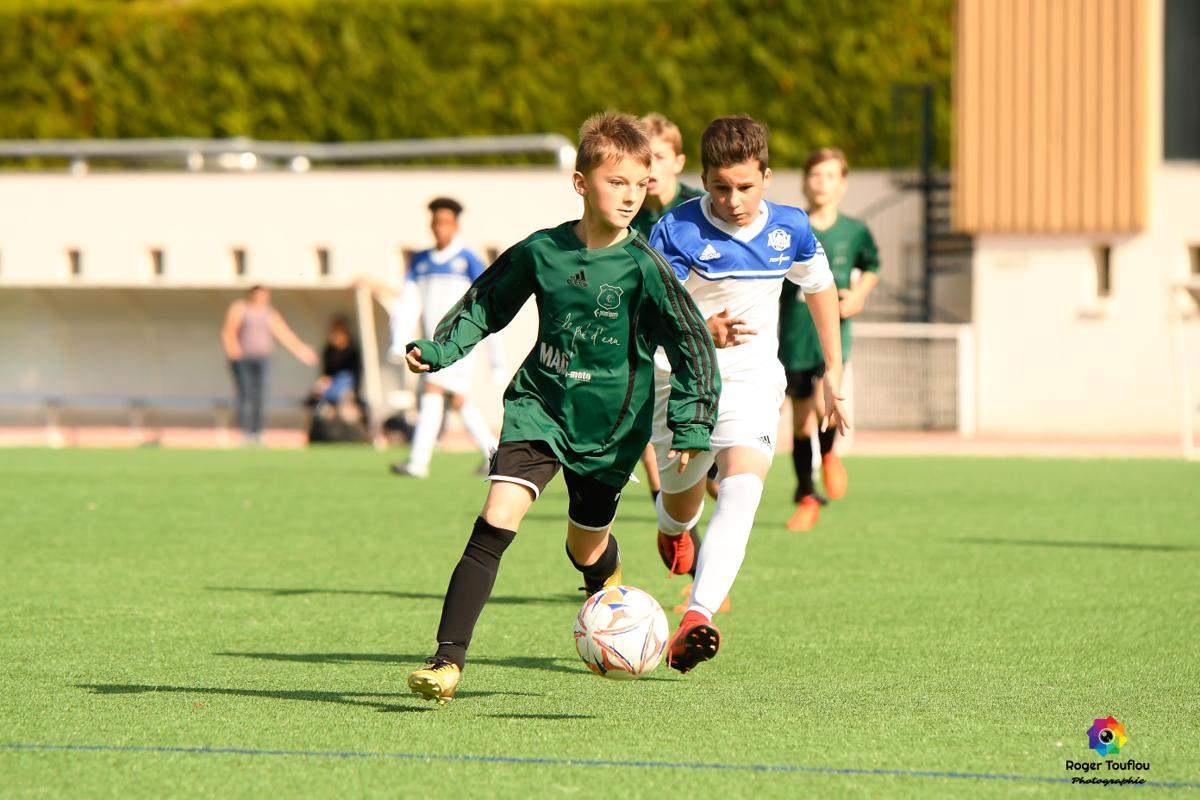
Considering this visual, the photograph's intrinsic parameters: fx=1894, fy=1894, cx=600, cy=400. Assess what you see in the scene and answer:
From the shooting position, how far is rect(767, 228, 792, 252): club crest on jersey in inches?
262

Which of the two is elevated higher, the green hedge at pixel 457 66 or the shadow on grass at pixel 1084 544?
the green hedge at pixel 457 66

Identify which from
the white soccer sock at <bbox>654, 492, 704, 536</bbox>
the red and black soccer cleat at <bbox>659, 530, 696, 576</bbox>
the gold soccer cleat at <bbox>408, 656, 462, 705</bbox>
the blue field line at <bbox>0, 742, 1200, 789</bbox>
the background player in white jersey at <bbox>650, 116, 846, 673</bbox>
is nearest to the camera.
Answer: the blue field line at <bbox>0, 742, 1200, 789</bbox>

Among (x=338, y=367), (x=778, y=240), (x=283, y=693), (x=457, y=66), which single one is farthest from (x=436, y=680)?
(x=457, y=66)

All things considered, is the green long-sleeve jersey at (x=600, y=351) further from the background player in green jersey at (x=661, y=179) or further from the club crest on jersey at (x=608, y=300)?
the background player in green jersey at (x=661, y=179)

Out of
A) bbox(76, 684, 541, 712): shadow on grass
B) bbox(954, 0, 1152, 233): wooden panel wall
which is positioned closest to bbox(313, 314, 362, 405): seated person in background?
bbox(954, 0, 1152, 233): wooden panel wall

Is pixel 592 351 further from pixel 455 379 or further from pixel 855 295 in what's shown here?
pixel 455 379

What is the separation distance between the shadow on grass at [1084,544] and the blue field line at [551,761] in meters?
5.97

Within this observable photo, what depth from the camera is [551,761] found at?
196 inches

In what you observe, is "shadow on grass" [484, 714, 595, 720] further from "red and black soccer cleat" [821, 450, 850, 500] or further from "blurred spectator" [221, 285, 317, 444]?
"blurred spectator" [221, 285, 317, 444]

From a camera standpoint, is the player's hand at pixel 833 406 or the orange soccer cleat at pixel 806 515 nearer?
the player's hand at pixel 833 406

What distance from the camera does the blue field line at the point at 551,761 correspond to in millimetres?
4816

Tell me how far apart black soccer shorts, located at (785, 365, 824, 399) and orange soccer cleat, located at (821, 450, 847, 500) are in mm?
647

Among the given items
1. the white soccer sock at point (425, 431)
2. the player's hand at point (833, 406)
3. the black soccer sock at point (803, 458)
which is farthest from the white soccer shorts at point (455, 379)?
the player's hand at point (833, 406)

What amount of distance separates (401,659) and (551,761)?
1.83 m
